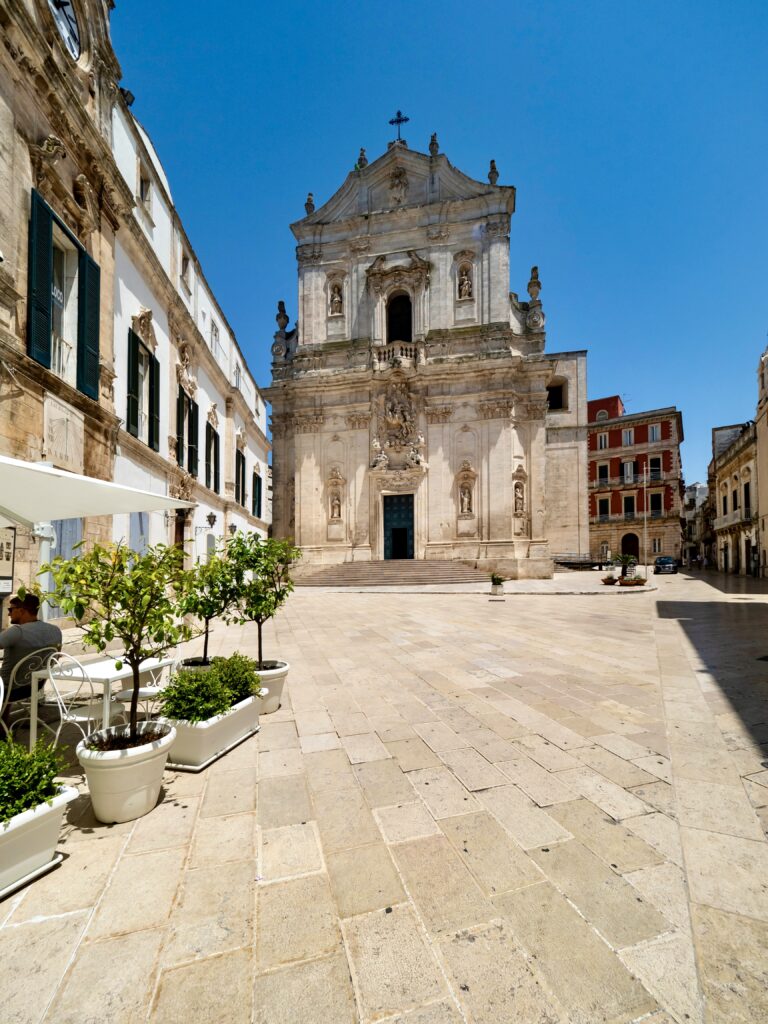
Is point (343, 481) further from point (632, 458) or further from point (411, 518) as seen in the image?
point (632, 458)

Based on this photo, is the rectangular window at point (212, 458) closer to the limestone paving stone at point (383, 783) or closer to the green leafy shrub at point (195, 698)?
the green leafy shrub at point (195, 698)

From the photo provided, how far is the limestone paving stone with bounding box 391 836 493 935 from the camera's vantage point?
2123 mm

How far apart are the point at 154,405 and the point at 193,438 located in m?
3.64

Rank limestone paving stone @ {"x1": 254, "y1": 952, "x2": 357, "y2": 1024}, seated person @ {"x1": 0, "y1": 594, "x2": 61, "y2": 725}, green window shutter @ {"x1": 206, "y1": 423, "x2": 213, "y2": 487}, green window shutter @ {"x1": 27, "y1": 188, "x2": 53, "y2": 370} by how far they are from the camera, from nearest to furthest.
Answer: limestone paving stone @ {"x1": 254, "y1": 952, "x2": 357, "y2": 1024}
seated person @ {"x1": 0, "y1": 594, "x2": 61, "y2": 725}
green window shutter @ {"x1": 27, "y1": 188, "x2": 53, "y2": 370}
green window shutter @ {"x1": 206, "y1": 423, "x2": 213, "y2": 487}

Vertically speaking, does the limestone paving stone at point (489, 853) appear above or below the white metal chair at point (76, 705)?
below

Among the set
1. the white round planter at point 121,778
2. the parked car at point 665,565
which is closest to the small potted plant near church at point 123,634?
the white round planter at point 121,778

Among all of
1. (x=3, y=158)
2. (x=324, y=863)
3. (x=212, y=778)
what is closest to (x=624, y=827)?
(x=324, y=863)

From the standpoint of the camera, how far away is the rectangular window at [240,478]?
2167 cm

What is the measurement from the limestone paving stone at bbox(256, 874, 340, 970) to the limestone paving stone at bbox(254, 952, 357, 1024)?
2.6 inches

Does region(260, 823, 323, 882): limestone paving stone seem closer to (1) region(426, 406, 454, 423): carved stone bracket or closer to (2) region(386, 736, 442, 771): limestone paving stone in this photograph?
(2) region(386, 736, 442, 771): limestone paving stone

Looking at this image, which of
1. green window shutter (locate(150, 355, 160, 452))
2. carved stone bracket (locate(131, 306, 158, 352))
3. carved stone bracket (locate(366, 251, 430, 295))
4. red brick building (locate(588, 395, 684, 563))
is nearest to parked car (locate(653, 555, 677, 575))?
red brick building (locate(588, 395, 684, 563))

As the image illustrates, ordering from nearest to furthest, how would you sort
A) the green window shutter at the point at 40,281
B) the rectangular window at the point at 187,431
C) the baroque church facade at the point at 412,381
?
the green window shutter at the point at 40,281
the rectangular window at the point at 187,431
the baroque church facade at the point at 412,381

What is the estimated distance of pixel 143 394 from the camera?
12156 mm

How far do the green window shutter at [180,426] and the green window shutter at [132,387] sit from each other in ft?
9.48
